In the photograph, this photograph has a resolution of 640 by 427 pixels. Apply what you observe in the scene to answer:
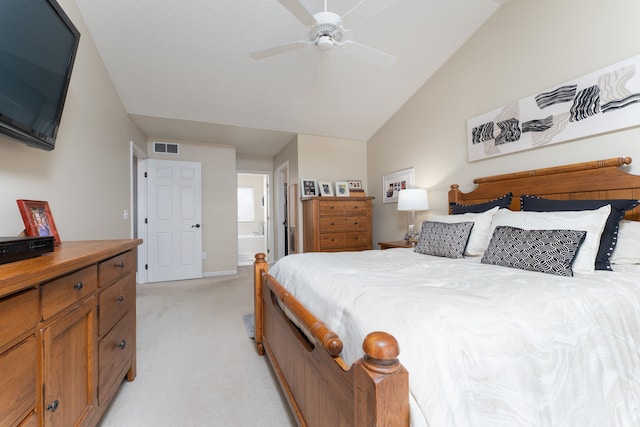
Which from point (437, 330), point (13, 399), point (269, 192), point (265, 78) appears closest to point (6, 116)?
point (13, 399)

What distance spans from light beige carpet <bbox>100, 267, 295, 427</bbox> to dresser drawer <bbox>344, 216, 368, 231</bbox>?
1.76 meters

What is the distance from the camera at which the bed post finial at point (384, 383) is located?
2.01 feet

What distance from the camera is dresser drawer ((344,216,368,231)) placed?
4.09 m

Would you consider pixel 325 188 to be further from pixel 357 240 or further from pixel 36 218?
pixel 36 218

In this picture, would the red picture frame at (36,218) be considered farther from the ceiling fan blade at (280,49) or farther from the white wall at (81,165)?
the ceiling fan blade at (280,49)

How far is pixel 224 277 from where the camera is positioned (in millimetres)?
4680

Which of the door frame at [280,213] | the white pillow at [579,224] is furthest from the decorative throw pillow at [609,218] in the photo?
the door frame at [280,213]

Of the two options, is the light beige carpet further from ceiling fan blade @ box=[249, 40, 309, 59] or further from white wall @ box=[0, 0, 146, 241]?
ceiling fan blade @ box=[249, 40, 309, 59]

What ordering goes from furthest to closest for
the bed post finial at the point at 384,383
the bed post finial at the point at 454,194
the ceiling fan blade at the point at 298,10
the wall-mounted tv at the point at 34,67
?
the bed post finial at the point at 454,194 → the ceiling fan blade at the point at 298,10 → the wall-mounted tv at the point at 34,67 → the bed post finial at the point at 384,383

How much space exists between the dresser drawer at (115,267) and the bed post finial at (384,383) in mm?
1299

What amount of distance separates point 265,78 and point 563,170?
300 cm

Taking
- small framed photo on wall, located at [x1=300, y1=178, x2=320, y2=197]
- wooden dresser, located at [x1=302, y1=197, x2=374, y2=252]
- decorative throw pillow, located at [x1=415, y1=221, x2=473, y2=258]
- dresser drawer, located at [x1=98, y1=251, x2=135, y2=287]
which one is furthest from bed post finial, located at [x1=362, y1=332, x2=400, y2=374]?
small framed photo on wall, located at [x1=300, y1=178, x2=320, y2=197]

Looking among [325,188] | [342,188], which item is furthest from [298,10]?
[342,188]

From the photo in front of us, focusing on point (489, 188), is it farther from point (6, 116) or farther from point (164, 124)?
point (164, 124)
